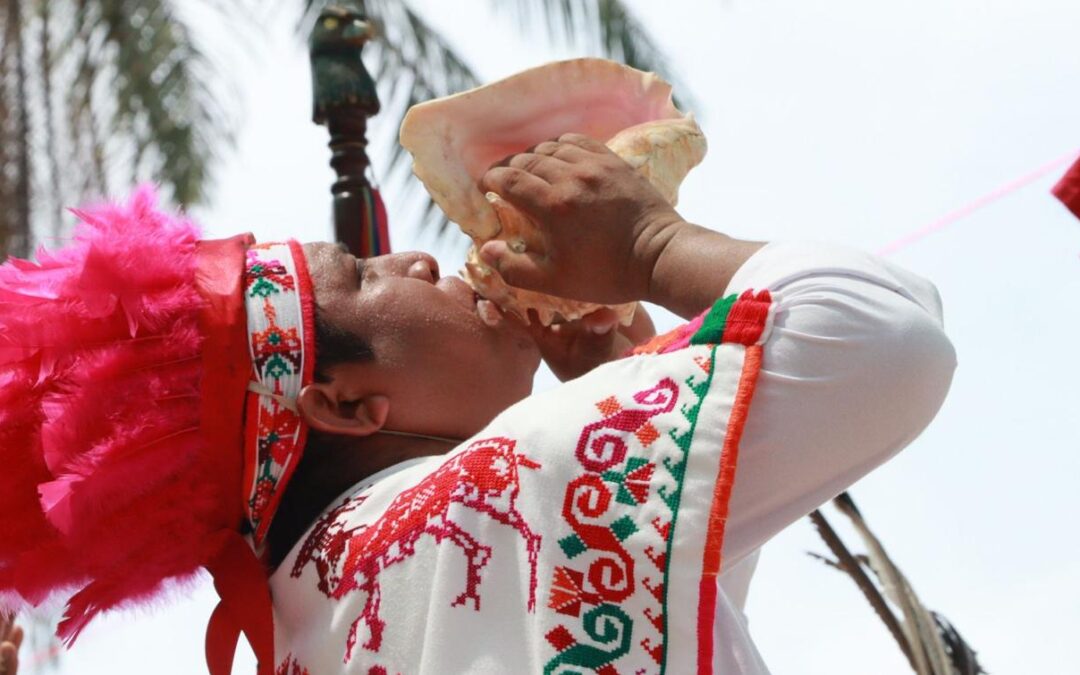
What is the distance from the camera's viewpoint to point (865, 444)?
6.07 feet

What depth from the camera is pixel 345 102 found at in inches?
138

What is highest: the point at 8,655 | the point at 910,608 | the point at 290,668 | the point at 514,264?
the point at 514,264

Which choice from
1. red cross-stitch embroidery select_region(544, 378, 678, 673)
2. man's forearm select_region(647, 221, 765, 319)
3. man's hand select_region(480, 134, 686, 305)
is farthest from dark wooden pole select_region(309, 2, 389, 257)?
red cross-stitch embroidery select_region(544, 378, 678, 673)

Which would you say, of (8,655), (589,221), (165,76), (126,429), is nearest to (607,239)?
(589,221)

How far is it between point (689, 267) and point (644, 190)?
14 centimetres

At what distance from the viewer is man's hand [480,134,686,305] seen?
2.03m

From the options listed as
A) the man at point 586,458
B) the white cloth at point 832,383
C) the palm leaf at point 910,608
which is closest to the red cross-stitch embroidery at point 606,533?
the man at point 586,458

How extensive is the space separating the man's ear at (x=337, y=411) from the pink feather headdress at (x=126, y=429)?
3.6 inches

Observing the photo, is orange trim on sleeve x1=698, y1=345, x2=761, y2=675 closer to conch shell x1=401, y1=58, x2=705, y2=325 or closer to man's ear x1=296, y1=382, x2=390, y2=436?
conch shell x1=401, y1=58, x2=705, y2=325

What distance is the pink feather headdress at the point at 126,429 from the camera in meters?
2.22

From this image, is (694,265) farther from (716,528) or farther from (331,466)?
(331,466)

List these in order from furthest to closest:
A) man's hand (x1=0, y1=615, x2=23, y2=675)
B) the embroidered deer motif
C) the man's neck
→ man's hand (x1=0, y1=615, x2=23, y2=675) → the man's neck → the embroidered deer motif

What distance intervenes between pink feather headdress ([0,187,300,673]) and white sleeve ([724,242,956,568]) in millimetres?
782

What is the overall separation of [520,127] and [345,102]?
125 centimetres
